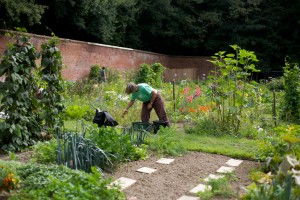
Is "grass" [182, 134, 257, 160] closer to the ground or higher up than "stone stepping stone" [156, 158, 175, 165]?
closer to the ground

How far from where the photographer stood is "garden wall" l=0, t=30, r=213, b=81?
17.8 metres

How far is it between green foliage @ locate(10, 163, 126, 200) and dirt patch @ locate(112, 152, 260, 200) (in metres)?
0.54

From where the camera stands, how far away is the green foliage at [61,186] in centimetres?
367

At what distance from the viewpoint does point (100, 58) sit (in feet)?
68.8

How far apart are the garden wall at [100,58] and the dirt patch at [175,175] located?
9.61 meters

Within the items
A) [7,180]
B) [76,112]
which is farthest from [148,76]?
[7,180]

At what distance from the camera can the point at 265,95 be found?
13.0 meters

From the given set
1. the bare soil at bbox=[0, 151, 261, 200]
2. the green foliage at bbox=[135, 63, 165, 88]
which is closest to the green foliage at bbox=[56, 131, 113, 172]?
the bare soil at bbox=[0, 151, 261, 200]

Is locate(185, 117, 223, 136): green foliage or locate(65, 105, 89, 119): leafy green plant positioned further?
locate(65, 105, 89, 119): leafy green plant

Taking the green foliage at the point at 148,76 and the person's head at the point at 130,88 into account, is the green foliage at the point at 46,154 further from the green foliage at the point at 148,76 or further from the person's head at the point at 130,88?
the green foliage at the point at 148,76

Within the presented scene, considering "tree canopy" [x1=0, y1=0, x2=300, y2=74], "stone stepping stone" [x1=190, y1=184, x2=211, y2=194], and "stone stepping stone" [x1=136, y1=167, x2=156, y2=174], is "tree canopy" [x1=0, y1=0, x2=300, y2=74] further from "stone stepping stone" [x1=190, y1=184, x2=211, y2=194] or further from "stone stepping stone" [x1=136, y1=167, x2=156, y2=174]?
"stone stepping stone" [x1=190, y1=184, x2=211, y2=194]

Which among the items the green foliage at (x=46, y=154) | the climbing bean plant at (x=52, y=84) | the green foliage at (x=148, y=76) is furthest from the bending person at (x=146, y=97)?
the green foliage at (x=148, y=76)

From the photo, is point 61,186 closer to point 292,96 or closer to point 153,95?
point 153,95

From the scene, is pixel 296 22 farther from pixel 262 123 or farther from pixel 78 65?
pixel 262 123
